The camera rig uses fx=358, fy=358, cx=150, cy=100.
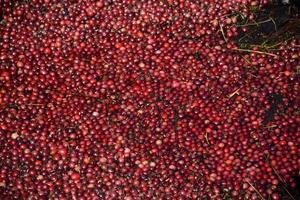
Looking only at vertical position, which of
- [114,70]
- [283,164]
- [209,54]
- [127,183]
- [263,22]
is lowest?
[127,183]

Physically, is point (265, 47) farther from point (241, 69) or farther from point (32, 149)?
point (32, 149)

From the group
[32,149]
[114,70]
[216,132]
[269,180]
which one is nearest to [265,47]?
[216,132]

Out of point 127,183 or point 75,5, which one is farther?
point 75,5

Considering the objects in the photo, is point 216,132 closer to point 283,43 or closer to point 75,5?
point 283,43

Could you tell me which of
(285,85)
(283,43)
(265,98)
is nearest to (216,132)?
(265,98)

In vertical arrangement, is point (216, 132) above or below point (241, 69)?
below

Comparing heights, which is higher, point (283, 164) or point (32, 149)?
point (283, 164)
